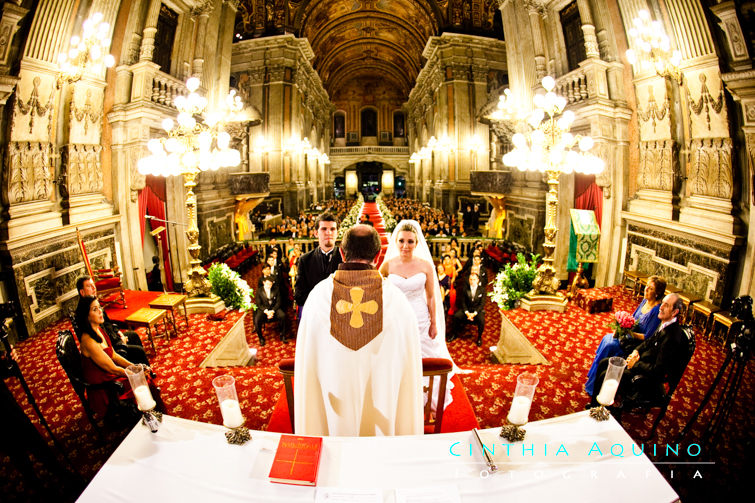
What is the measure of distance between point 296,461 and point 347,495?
29 centimetres

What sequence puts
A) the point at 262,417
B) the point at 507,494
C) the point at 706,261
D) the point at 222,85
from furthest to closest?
1. the point at 222,85
2. the point at 706,261
3. the point at 262,417
4. the point at 507,494

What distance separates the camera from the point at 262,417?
10.3 feet

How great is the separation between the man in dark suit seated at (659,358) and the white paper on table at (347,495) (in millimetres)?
2502

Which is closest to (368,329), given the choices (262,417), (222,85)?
(262,417)

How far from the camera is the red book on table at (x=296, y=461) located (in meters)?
1.60

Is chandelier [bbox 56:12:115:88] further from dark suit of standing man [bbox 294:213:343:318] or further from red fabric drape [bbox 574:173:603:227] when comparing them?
red fabric drape [bbox 574:173:603:227]

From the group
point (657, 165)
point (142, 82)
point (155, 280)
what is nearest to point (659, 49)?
point (657, 165)

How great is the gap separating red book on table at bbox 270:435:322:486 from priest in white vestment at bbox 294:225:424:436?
0.34 meters

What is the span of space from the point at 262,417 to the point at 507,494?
228cm

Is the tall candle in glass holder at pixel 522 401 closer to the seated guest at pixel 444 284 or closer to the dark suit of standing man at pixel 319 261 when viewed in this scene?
the dark suit of standing man at pixel 319 261

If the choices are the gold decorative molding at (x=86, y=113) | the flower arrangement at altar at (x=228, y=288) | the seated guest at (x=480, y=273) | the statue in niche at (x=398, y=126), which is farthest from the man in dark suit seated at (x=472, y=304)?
the statue in niche at (x=398, y=126)

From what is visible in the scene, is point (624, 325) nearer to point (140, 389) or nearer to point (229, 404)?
point (229, 404)

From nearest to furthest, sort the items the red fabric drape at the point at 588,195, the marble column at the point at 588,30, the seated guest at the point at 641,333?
the seated guest at the point at 641,333, the marble column at the point at 588,30, the red fabric drape at the point at 588,195

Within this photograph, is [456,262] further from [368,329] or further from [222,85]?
[222,85]
